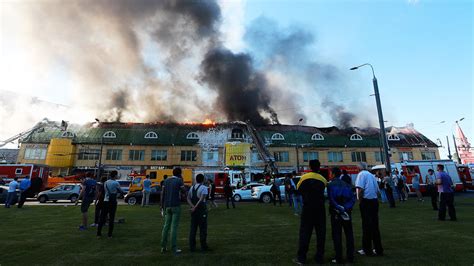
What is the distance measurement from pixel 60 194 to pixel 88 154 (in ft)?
61.9

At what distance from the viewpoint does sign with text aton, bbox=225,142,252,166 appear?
32750 mm

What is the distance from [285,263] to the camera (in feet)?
A: 14.9

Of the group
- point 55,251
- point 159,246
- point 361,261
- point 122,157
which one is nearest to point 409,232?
point 361,261

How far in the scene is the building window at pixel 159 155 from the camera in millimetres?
39188

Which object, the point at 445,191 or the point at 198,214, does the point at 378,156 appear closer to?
the point at 445,191

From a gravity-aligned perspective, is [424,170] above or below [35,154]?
below

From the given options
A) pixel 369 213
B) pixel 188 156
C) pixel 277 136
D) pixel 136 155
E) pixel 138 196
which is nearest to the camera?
pixel 369 213

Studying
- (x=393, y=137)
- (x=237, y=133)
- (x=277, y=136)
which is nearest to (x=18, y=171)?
(x=237, y=133)

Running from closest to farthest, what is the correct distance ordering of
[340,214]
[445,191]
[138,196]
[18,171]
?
[340,214] < [445,191] < [138,196] < [18,171]

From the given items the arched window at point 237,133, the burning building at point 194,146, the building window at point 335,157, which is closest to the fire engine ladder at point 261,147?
the burning building at point 194,146

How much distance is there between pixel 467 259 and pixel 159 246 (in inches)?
243

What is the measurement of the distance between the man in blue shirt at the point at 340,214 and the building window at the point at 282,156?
3621 centimetres

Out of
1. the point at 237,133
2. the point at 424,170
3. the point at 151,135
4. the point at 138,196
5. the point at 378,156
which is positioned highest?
the point at 237,133

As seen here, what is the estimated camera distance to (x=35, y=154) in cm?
3759
